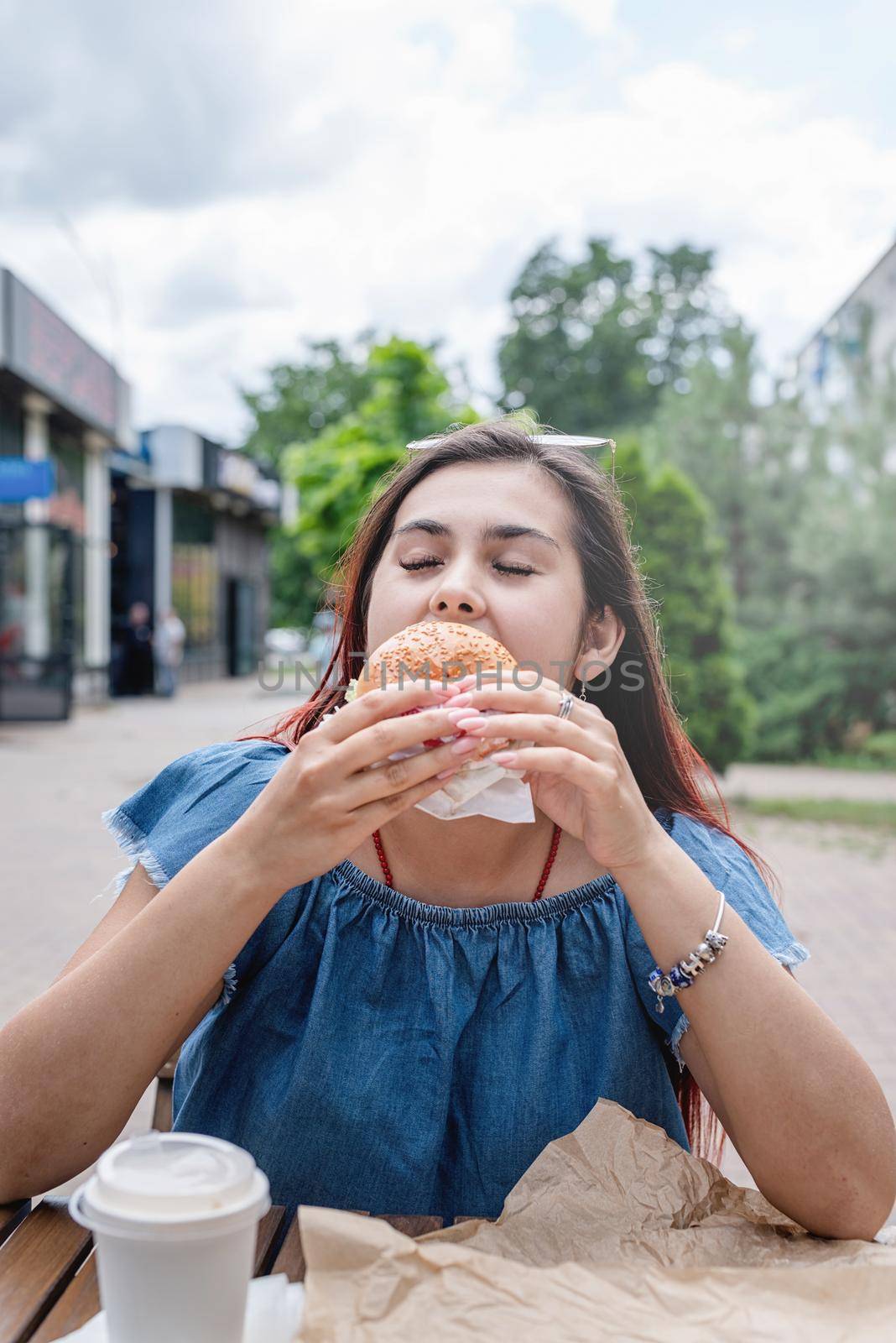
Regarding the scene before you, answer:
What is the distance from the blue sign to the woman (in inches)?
570

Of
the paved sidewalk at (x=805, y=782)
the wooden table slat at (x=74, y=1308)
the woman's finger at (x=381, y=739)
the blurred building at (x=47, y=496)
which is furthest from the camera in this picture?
the blurred building at (x=47, y=496)

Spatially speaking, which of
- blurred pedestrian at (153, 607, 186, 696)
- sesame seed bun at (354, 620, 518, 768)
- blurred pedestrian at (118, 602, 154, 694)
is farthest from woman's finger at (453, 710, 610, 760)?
blurred pedestrian at (118, 602, 154, 694)

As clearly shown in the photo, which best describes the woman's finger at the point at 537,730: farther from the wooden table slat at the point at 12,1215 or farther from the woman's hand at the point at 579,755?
the wooden table slat at the point at 12,1215

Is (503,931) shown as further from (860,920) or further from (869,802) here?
(869,802)

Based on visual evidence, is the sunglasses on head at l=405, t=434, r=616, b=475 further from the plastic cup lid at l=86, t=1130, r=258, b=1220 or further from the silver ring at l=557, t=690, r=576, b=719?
the plastic cup lid at l=86, t=1130, r=258, b=1220

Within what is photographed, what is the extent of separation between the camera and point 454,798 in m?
1.88

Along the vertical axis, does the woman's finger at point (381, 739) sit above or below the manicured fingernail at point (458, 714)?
below

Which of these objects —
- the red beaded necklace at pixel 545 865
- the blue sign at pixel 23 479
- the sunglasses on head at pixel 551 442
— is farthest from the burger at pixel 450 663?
the blue sign at pixel 23 479

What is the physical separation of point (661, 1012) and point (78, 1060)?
0.97 m

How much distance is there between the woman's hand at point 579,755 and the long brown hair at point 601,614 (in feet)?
1.75

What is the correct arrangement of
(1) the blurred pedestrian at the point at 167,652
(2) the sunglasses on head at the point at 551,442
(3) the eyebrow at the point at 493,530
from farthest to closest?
(1) the blurred pedestrian at the point at 167,652
(2) the sunglasses on head at the point at 551,442
(3) the eyebrow at the point at 493,530

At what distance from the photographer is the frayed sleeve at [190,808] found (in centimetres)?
196

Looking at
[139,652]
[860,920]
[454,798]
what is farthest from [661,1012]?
[139,652]

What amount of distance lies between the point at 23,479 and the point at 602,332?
3001cm
